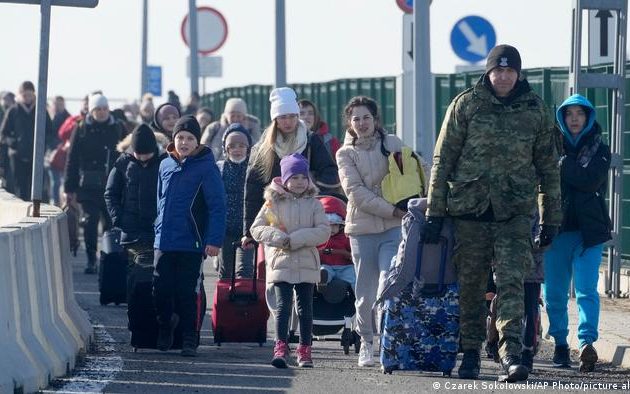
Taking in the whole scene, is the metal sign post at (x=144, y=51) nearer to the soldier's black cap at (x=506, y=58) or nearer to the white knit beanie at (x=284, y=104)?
the white knit beanie at (x=284, y=104)

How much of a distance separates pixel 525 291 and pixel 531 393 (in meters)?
1.78

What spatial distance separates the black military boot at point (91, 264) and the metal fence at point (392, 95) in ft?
11.2

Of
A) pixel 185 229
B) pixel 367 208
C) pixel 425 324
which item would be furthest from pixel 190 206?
pixel 425 324

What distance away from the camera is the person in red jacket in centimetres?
1580

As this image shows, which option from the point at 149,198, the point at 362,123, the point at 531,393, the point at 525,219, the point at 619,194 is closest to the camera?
the point at 531,393

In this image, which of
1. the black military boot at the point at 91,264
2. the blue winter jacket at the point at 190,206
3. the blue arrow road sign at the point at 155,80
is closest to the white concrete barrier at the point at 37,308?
the blue winter jacket at the point at 190,206

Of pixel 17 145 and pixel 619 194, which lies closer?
pixel 619 194

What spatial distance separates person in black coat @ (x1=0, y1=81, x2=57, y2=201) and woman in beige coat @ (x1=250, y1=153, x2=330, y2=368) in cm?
1324

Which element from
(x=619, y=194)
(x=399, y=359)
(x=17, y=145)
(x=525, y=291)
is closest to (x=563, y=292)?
(x=525, y=291)

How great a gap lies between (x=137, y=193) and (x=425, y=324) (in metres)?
3.33

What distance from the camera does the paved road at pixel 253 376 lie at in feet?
42.4

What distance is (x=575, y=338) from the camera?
16.3 metres

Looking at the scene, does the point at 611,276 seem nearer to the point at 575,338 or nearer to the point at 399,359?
the point at 575,338

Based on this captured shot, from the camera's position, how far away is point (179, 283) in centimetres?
1514
